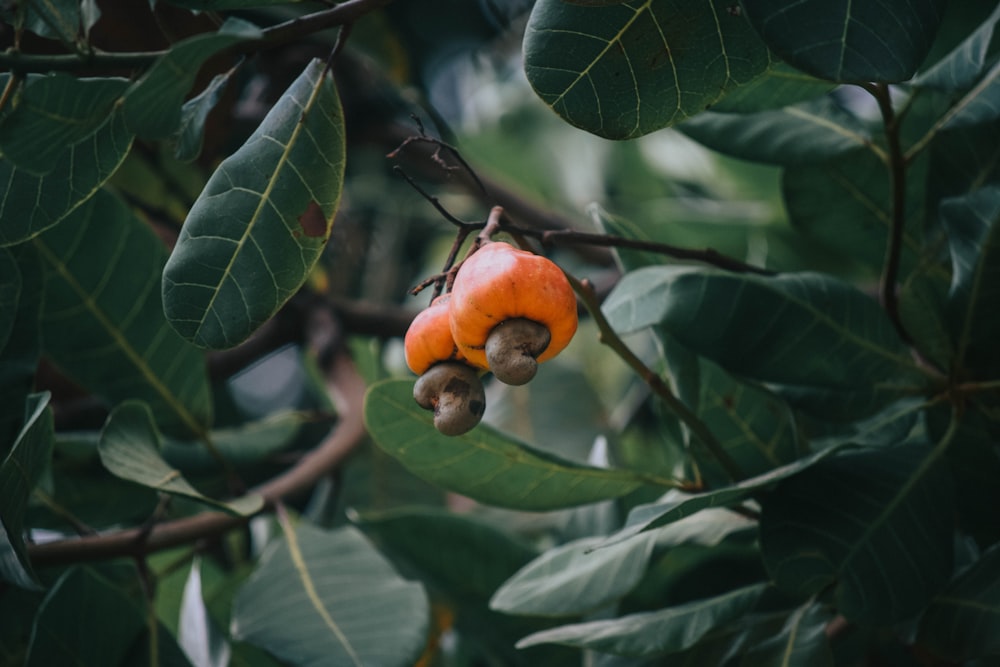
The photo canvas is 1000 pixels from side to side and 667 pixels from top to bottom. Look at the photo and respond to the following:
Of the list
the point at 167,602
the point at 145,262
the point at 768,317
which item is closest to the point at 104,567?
the point at 167,602

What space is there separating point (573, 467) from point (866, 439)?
0.27 m

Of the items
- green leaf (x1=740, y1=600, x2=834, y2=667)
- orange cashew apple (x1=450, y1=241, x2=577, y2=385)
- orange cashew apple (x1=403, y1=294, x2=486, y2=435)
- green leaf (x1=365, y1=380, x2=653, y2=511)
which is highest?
orange cashew apple (x1=450, y1=241, x2=577, y2=385)

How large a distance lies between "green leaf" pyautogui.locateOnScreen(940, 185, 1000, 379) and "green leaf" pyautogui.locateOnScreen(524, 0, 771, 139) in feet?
1.08

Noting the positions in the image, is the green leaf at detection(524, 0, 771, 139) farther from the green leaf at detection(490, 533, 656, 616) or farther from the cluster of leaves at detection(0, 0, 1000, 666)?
the green leaf at detection(490, 533, 656, 616)

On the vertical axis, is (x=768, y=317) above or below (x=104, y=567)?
above

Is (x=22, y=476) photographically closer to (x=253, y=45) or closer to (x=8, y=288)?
(x=8, y=288)

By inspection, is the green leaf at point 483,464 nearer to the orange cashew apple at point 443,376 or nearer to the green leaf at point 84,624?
the orange cashew apple at point 443,376

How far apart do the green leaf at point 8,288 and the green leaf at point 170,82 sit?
307mm

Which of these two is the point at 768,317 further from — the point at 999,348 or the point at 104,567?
the point at 104,567

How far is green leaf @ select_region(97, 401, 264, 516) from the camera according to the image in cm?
88

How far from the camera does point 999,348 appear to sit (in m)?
0.88

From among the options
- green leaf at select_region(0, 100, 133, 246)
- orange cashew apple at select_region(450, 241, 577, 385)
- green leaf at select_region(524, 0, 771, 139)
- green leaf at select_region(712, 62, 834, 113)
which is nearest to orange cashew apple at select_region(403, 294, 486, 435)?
orange cashew apple at select_region(450, 241, 577, 385)

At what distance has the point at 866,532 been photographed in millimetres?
826

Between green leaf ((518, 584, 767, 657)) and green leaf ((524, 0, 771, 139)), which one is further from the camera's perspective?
green leaf ((518, 584, 767, 657))
